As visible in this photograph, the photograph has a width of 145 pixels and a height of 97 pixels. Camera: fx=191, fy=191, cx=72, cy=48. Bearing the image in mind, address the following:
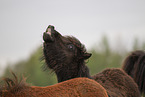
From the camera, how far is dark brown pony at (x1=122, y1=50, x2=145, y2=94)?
5250 mm

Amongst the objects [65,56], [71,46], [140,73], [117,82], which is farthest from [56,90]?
→ [140,73]

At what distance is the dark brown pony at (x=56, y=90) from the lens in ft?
6.10

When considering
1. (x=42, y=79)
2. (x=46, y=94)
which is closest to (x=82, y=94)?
(x=46, y=94)

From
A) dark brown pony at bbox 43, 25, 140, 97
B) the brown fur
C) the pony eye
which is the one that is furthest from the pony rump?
the pony eye

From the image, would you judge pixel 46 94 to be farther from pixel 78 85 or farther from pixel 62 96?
pixel 78 85

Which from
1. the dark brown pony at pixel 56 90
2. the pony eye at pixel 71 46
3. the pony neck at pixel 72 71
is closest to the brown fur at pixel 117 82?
the pony neck at pixel 72 71

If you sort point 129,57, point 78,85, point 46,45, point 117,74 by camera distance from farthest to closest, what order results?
point 129,57
point 117,74
point 46,45
point 78,85

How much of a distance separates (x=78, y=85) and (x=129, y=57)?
3.99 m

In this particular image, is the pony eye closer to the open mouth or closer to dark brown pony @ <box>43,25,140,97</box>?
dark brown pony @ <box>43,25,140,97</box>

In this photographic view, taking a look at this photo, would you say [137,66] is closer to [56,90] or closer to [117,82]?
[117,82]

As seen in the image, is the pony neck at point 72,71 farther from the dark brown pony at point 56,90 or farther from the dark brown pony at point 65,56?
the dark brown pony at point 56,90

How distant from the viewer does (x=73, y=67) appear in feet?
9.92

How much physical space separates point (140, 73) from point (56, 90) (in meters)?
3.94

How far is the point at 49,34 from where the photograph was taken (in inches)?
111
